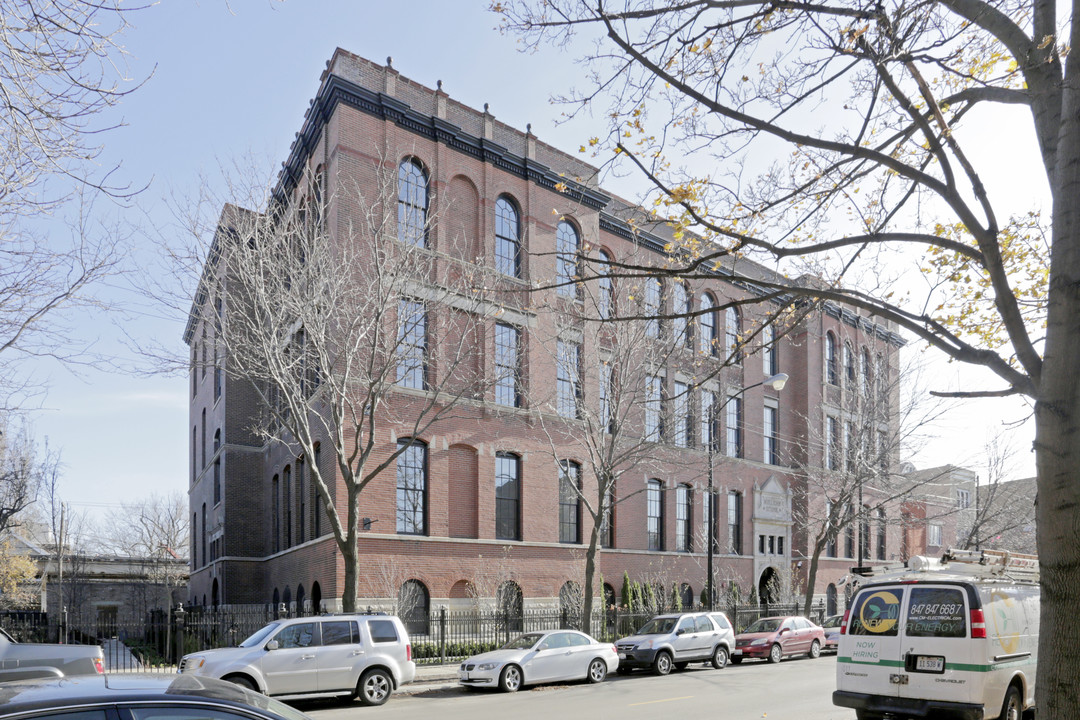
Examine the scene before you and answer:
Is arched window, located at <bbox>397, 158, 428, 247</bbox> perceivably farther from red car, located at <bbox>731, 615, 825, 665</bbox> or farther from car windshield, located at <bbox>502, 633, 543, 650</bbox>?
red car, located at <bbox>731, 615, 825, 665</bbox>

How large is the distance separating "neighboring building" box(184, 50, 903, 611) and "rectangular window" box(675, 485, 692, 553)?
0.29 ft

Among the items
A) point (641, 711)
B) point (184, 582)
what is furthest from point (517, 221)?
point (184, 582)

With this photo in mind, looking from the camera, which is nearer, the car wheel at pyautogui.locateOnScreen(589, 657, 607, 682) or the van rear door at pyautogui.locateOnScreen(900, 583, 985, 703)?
the van rear door at pyautogui.locateOnScreen(900, 583, 985, 703)

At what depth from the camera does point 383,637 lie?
15734 millimetres

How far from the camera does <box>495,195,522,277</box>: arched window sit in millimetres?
29617

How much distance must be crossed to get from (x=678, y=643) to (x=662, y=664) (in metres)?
0.78

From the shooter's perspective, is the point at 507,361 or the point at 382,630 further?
the point at 507,361

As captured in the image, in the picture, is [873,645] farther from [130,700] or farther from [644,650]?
[644,650]

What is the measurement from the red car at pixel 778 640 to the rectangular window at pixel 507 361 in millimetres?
10325

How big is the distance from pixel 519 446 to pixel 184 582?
41.0 metres

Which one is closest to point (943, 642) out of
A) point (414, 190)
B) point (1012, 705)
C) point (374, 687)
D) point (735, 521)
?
point (1012, 705)

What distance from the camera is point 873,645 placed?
1113 cm

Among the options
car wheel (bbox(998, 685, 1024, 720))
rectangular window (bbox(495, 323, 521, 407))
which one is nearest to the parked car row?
car wheel (bbox(998, 685, 1024, 720))

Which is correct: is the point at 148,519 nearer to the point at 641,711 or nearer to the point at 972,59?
the point at 641,711
